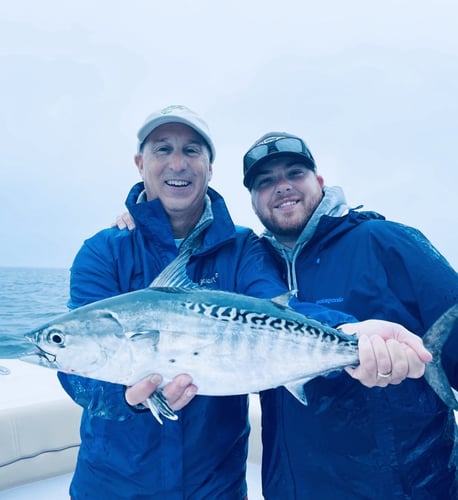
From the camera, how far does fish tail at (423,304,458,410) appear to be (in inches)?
78.9

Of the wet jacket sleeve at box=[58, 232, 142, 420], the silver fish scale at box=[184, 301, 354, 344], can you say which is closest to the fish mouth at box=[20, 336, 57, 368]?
the wet jacket sleeve at box=[58, 232, 142, 420]

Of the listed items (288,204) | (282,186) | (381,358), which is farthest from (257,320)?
(282,186)

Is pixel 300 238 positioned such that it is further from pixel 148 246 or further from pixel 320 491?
pixel 320 491

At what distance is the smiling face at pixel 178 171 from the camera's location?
8.28 ft

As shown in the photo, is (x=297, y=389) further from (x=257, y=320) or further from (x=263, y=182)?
(x=263, y=182)

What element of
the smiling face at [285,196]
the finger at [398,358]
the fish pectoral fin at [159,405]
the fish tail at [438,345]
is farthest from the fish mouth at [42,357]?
the fish tail at [438,345]

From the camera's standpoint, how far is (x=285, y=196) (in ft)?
A: 9.37

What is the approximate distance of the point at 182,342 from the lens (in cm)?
185

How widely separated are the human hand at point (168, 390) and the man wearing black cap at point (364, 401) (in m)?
0.73

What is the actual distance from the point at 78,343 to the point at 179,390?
1.66ft

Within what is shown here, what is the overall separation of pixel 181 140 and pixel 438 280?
1763 mm

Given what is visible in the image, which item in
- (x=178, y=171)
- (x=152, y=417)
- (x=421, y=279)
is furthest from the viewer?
(x=178, y=171)

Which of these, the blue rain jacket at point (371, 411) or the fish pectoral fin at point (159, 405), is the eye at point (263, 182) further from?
the fish pectoral fin at point (159, 405)

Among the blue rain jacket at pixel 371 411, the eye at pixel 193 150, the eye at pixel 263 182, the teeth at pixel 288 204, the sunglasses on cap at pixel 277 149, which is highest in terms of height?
the sunglasses on cap at pixel 277 149
